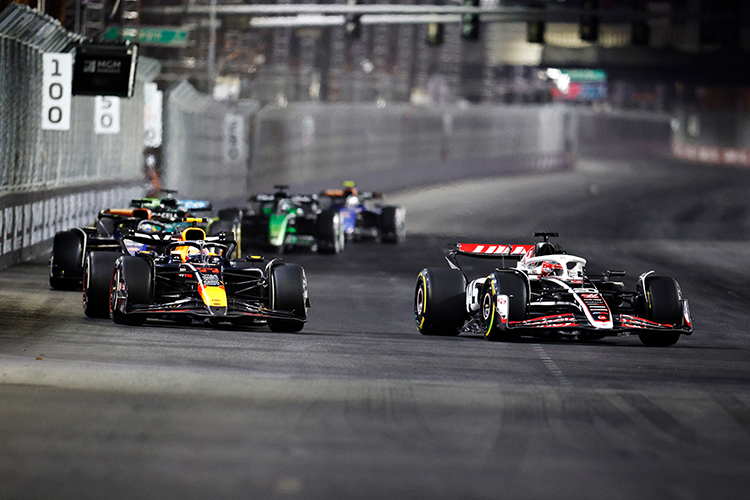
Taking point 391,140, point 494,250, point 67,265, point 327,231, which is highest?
point 391,140

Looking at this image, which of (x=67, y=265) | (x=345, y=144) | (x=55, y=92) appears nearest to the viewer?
(x=67, y=265)

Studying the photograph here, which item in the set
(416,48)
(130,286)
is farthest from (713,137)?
(130,286)

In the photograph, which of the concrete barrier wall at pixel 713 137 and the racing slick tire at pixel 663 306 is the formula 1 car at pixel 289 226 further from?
the concrete barrier wall at pixel 713 137

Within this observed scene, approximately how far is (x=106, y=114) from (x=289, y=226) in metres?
5.25

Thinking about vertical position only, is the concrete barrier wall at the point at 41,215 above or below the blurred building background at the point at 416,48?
below

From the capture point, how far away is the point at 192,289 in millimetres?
14258

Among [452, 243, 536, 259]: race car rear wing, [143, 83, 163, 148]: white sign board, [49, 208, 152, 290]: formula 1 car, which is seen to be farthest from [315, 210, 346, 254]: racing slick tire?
[143, 83, 163, 148]: white sign board

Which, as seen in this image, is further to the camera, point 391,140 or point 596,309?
point 391,140

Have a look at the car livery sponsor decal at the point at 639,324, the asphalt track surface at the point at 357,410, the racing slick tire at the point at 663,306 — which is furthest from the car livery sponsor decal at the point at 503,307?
the racing slick tire at the point at 663,306

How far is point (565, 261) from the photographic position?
46.3ft

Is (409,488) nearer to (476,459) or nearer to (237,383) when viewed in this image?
(476,459)

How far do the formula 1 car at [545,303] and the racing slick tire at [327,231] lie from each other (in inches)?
432

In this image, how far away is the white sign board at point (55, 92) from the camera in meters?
23.8

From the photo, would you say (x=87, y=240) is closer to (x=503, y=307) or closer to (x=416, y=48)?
(x=503, y=307)
